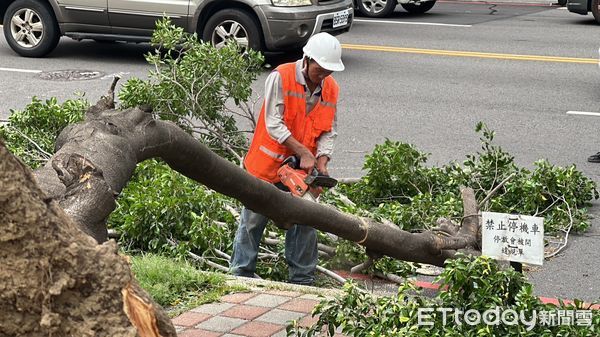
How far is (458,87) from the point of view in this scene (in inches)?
584

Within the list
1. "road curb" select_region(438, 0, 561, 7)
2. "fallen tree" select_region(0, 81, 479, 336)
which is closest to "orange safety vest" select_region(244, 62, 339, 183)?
"fallen tree" select_region(0, 81, 479, 336)

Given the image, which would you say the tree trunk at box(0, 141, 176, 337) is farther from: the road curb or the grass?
the road curb

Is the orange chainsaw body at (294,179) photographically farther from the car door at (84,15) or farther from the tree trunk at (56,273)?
the car door at (84,15)

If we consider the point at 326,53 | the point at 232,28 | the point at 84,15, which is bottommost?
the point at 232,28

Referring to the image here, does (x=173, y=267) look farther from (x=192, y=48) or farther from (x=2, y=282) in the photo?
(x=2, y=282)

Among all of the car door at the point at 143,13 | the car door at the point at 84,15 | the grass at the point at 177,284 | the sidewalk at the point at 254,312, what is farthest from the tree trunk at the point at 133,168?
the car door at the point at 84,15

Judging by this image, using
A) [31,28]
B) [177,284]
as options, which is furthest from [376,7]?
[177,284]

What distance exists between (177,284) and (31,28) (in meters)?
10.3

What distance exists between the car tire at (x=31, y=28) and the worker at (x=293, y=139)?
30.5 ft

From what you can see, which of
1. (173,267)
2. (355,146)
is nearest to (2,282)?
(173,267)

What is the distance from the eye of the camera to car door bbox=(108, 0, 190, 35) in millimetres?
15672

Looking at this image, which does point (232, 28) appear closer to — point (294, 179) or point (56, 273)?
point (294, 179)

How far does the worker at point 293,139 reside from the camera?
746 centimetres

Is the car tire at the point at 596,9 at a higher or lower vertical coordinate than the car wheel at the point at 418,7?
higher
